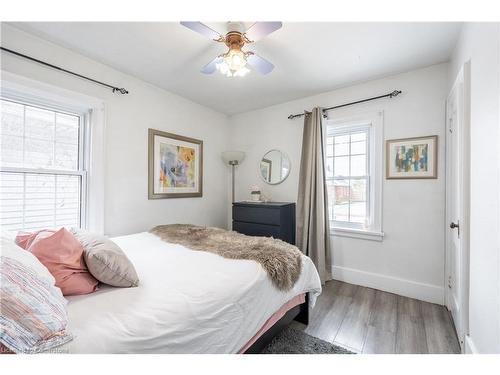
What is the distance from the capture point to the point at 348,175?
2.90 metres

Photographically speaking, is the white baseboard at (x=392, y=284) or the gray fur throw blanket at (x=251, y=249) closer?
the gray fur throw blanket at (x=251, y=249)

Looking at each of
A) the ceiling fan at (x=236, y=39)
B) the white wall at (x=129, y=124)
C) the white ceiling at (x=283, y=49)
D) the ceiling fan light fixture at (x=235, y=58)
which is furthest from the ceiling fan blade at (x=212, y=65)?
the white wall at (x=129, y=124)

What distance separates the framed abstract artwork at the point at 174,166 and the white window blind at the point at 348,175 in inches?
74.9

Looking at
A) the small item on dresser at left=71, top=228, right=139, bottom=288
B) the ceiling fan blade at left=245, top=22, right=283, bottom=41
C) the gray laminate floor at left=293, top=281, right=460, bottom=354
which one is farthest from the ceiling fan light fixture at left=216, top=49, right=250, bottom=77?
the gray laminate floor at left=293, top=281, right=460, bottom=354

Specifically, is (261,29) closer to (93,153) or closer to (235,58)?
(235,58)

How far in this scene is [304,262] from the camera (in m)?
1.73

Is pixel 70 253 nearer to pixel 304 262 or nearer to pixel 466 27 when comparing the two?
pixel 304 262

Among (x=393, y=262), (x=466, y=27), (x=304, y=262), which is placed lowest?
(x=393, y=262)

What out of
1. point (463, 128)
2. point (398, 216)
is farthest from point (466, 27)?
point (398, 216)

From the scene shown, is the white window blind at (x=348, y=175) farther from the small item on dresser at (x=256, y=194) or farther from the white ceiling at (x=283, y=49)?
the small item on dresser at (x=256, y=194)

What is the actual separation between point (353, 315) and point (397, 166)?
64.7 inches

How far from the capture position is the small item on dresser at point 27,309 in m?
0.64

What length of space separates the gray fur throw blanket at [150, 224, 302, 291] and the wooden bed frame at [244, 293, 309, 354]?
0.29 m
